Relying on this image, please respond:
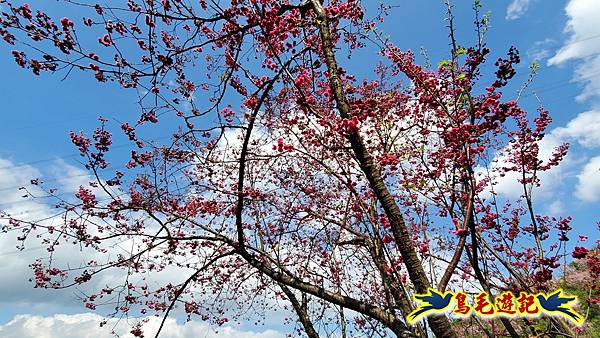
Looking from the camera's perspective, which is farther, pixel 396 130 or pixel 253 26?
pixel 396 130

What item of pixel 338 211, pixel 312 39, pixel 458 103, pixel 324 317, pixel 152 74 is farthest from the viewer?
pixel 324 317

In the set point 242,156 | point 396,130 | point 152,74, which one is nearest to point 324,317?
point 396,130

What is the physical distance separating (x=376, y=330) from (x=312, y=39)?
4.75 metres

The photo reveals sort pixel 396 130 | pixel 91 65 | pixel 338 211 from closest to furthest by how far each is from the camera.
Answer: pixel 91 65
pixel 396 130
pixel 338 211

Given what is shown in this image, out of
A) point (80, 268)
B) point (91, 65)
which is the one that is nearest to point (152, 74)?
point (91, 65)

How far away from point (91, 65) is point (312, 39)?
2645mm

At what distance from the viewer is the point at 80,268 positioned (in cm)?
537

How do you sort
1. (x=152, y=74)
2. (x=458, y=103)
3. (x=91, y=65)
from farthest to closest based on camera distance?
(x=458, y=103) → (x=152, y=74) → (x=91, y=65)

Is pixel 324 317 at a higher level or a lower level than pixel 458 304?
higher

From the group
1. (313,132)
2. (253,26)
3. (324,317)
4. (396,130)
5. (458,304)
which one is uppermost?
Result: (253,26)

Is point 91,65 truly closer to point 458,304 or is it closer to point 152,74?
point 152,74

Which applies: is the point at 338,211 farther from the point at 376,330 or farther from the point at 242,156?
the point at 242,156

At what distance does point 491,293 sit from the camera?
5473 mm

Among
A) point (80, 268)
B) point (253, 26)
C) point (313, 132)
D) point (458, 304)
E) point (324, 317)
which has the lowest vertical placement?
point (458, 304)
